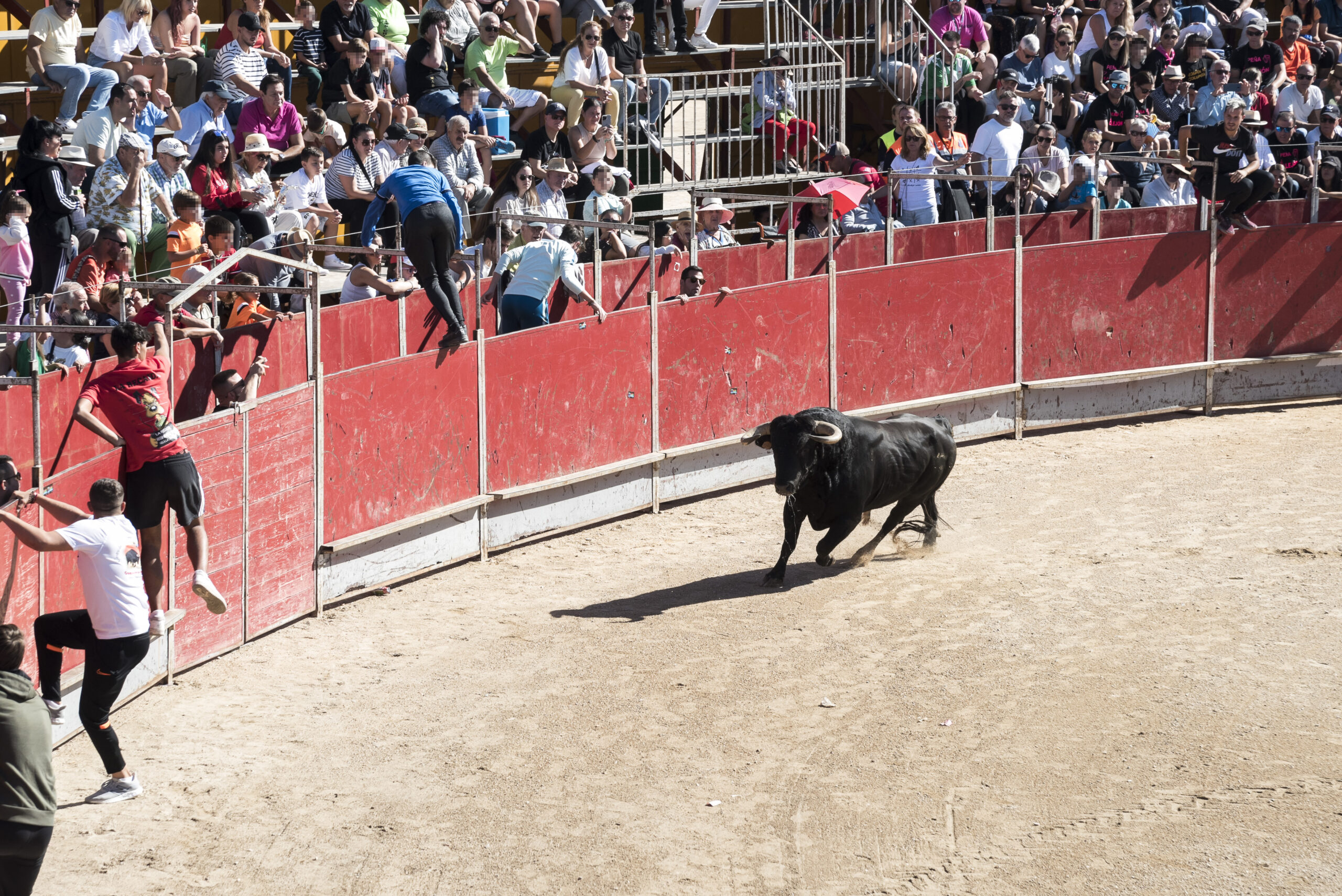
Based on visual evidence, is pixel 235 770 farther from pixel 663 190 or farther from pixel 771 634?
pixel 663 190

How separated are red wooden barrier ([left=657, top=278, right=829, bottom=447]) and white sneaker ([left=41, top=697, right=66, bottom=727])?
6414mm

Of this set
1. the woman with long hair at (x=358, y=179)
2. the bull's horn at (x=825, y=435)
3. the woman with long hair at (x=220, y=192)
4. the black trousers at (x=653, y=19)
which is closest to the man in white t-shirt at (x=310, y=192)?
the woman with long hair at (x=220, y=192)

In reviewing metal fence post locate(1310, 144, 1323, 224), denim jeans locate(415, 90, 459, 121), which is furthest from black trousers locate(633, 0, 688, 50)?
metal fence post locate(1310, 144, 1323, 224)

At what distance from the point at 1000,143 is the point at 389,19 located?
610cm

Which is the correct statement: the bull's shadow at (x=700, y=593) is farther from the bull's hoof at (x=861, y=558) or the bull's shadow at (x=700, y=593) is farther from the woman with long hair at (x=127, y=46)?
the woman with long hair at (x=127, y=46)

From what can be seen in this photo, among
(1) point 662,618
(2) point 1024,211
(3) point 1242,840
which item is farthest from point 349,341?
(2) point 1024,211

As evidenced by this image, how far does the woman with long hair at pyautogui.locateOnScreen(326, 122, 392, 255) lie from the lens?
14766 millimetres

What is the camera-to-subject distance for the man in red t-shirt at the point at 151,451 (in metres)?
9.73

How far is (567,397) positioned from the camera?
1402cm

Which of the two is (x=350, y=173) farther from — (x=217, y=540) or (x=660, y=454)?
(x=217, y=540)

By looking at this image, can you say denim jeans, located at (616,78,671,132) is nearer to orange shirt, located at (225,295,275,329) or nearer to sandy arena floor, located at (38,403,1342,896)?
sandy arena floor, located at (38,403,1342,896)

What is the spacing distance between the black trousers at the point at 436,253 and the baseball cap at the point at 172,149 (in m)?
1.74

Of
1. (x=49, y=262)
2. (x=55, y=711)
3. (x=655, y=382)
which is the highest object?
(x=49, y=262)

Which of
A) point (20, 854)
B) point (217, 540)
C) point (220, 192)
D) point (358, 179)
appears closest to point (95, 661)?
point (20, 854)
